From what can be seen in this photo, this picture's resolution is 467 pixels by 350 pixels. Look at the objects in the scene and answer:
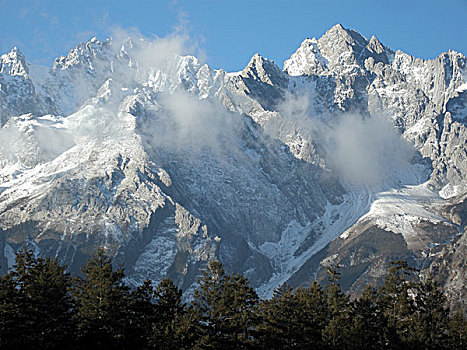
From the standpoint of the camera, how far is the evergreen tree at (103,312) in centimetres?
10338

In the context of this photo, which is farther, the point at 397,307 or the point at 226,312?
the point at 397,307

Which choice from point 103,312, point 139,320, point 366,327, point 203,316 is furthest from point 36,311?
point 366,327

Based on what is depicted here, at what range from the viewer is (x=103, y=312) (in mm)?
105188

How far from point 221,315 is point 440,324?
43.5 metres

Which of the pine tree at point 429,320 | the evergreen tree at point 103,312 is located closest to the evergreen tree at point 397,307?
the pine tree at point 429,320

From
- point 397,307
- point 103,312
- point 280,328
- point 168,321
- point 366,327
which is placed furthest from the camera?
point 397,307

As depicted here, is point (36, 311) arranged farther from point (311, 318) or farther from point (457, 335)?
point (457, 335)

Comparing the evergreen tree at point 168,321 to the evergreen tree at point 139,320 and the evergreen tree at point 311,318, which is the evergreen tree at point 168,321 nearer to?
the evergreen tree at point 139,320

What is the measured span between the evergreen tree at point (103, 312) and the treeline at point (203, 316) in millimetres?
157

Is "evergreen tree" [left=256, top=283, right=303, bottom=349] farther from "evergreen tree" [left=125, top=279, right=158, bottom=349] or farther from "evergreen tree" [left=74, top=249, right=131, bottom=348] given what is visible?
"evergreen tree" [left=74, top=249, right=131, bottom=348]

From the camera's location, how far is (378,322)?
125 meters

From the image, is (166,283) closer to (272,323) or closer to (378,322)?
(272,323)

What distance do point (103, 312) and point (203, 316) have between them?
1742 centimetres

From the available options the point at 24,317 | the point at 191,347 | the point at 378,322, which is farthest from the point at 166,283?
the point at 378,322
